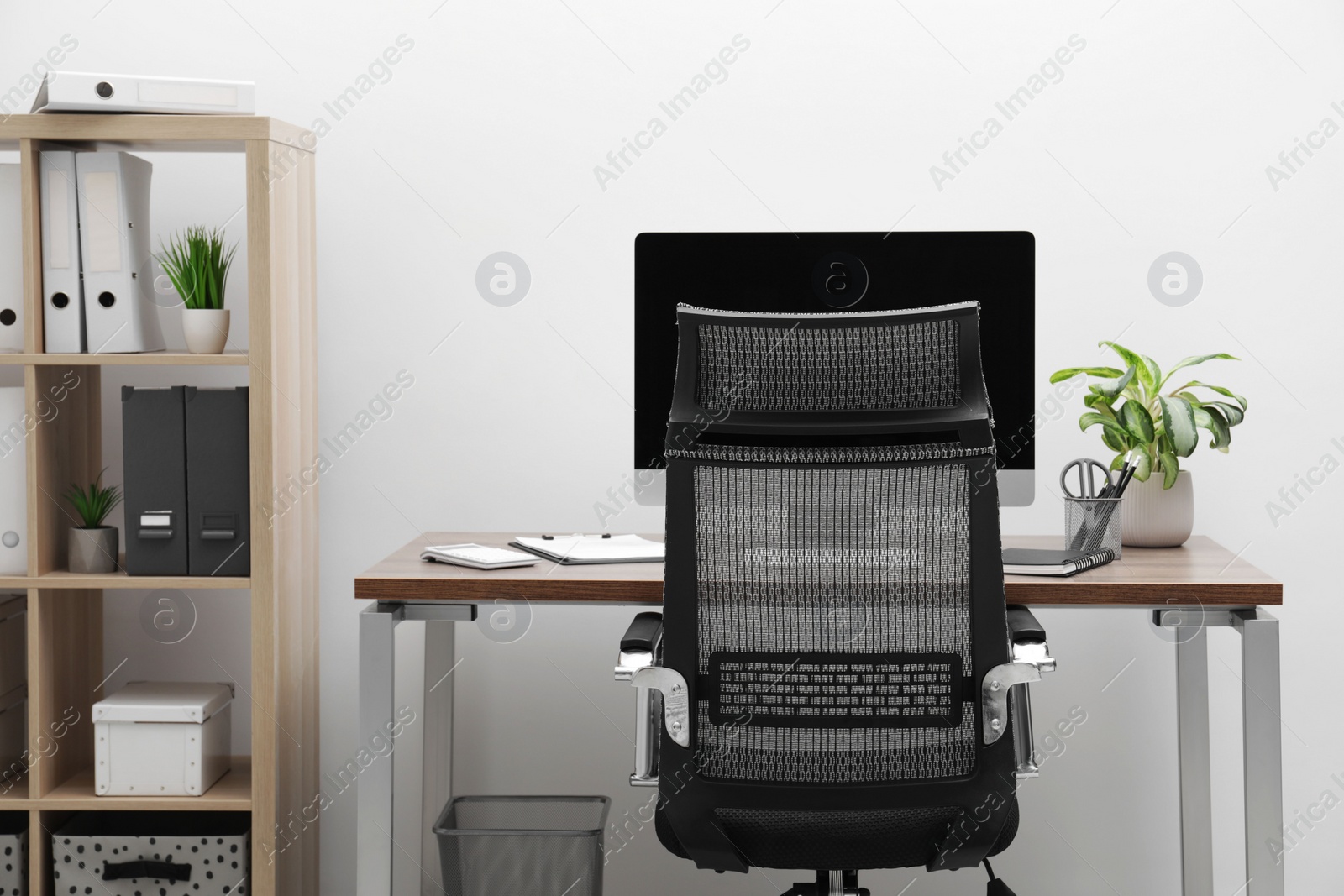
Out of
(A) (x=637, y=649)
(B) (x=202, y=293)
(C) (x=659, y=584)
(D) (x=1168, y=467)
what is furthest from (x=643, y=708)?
(B) (x=202, y=293)

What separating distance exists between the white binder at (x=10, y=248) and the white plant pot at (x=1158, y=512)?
216 cm

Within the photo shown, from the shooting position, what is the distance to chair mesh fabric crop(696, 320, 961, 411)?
1.49 m

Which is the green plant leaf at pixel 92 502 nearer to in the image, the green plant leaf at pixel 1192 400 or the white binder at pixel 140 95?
the white binder at pixel 140 95

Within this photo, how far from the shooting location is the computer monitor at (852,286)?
2.02m

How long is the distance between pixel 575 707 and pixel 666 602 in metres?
1.14

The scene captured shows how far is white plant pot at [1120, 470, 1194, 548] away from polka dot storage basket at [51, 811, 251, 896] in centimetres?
183

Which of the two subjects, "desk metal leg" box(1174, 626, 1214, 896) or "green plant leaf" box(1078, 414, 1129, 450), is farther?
"desk metal leg" box(1174, 626, 1214, 896)

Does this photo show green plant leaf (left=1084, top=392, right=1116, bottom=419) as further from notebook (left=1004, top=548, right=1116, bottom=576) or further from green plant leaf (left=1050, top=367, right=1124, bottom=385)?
notebook (left=1004, top=548, right=1116, bottom=576)

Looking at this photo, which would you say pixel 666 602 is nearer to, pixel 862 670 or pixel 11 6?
pixel 862 670

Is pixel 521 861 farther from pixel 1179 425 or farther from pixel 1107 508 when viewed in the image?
pixel 1179 425

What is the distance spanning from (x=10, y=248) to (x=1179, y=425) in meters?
2.24

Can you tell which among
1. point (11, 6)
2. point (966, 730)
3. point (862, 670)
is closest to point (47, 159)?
point (11, 6)

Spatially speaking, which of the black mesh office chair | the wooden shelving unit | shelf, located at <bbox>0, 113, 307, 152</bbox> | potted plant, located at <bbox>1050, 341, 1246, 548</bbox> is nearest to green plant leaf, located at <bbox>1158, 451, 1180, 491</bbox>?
potted plant, located at <bbox>1050, 341, 1246, 548</bbox>

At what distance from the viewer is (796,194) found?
2.49 m
